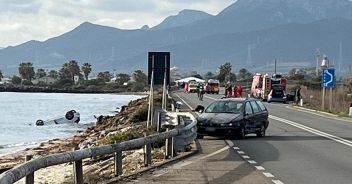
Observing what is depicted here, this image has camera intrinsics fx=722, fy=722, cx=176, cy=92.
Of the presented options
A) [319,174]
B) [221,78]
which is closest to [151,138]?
[319,174]

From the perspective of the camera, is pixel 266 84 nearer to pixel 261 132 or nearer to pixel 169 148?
pixel 261 132

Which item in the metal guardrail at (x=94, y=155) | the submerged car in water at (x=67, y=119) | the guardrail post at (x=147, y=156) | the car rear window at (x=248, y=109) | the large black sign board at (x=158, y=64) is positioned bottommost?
the submerged car in water at (x=67, y=119)

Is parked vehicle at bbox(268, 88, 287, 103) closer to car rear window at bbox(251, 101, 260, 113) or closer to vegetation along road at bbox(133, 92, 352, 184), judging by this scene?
vegetation along road at bbox(133, 92, 352, 184)

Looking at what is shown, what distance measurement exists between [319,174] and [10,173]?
7.96 meters

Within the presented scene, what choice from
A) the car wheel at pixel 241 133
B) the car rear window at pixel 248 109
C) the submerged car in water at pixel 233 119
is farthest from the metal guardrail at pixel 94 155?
the car rear window at pixel 248 109

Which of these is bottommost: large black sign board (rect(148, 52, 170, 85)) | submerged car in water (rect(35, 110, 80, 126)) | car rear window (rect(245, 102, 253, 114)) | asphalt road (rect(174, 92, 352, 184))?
submerged car in water (rect(35, 110, 80, 126))

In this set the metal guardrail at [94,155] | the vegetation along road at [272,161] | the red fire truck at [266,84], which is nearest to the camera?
the metal guardrail at [94,155]

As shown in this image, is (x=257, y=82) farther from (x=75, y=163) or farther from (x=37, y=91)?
(x=37, y=91)

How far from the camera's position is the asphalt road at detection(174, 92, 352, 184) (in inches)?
580

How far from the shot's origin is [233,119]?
24.6 meters

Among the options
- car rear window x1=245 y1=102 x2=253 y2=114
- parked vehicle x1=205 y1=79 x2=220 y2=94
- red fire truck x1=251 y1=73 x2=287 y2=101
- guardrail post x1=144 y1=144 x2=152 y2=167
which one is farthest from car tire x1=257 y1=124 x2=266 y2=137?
parked vehicle x1=205 y1=79 x2=220 y2=94

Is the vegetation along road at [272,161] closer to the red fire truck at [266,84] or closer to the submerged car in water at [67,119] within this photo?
the submerged car in water at [67,119]

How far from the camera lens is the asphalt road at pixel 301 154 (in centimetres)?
1474

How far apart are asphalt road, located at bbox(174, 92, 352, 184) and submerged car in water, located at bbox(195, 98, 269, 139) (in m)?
0.37
